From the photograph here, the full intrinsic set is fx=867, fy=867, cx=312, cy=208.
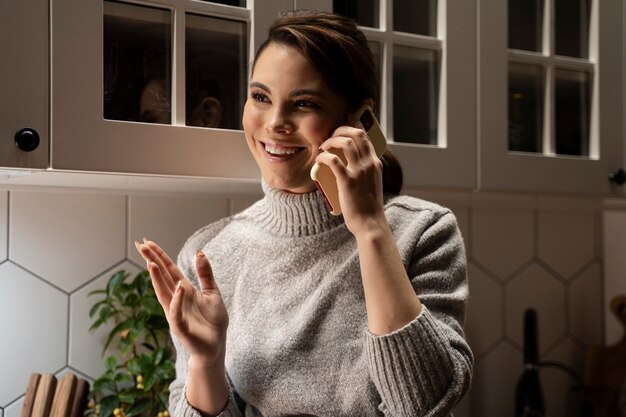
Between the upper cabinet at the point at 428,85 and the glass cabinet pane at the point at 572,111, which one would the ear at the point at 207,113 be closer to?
the upper cabinet at the point at 428,85

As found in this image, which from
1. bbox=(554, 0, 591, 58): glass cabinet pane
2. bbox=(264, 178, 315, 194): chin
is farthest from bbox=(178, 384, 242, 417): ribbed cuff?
bbox=(554, 0, 591, 58): glass cabinet pane

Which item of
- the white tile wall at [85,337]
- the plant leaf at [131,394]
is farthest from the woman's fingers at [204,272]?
the white tile wall at [85,337]

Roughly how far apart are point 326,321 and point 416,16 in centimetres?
56

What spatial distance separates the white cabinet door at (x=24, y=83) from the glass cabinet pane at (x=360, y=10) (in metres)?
0.48

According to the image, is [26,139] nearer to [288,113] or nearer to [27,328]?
[288,113]

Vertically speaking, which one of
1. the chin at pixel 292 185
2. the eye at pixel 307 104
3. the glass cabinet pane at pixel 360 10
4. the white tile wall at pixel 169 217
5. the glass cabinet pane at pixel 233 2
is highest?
the glass cabinet pane at pixel 360 10

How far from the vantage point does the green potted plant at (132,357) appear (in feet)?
4.48

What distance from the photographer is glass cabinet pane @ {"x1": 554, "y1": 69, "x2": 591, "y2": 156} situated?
161cm

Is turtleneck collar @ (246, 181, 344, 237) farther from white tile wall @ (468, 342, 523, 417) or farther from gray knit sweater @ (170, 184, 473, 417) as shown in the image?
white tile wall @ (468, 342, 523, 417)

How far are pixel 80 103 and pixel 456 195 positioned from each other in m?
0.81

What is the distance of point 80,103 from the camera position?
3.56 feet

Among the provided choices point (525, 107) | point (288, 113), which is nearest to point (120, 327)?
point (288, 113)

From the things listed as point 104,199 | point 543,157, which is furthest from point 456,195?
point 104,199

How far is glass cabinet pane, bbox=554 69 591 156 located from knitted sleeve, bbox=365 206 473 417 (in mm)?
586
